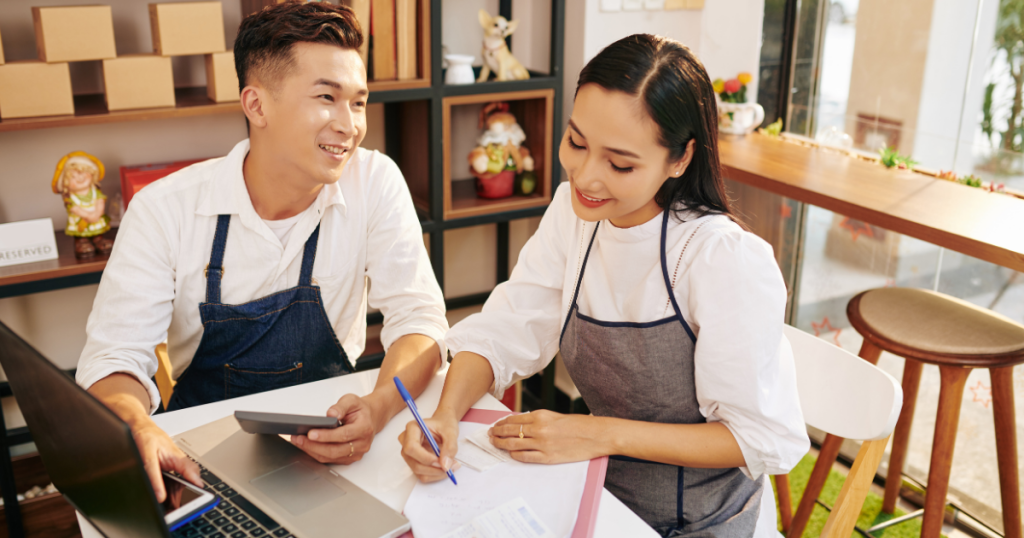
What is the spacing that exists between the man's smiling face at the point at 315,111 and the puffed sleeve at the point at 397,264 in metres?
0.17

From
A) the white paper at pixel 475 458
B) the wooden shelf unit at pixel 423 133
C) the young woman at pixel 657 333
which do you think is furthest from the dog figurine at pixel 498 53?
the white paper at pixel 475 458

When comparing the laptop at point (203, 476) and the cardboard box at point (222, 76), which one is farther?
the cardboard box at point (222, 76)

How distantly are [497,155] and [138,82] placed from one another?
1.01m

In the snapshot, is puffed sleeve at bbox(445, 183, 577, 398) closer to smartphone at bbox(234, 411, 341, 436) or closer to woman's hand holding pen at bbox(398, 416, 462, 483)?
woman's hand holding pen at bbox(398, 416, 462, 483)

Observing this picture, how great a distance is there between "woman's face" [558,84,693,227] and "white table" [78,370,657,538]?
15.1 inches

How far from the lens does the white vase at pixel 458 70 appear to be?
223cm

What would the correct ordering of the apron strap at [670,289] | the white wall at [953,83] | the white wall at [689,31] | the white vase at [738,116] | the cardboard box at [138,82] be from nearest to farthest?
the apron strap at [670,289]
the cardboard box at [138,82]
the white wall at [953,83]
the white wall at [689,31]
the white vase at [738,116]

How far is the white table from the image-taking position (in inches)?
38.0

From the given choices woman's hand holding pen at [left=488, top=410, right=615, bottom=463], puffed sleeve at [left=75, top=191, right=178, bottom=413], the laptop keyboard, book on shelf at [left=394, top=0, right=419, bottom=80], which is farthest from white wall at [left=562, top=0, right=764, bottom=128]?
the laptop keyboard

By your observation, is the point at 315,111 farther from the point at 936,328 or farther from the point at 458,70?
the point at 936,328

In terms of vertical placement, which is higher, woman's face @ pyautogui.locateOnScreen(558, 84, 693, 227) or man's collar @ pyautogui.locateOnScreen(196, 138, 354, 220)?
woman's face @ pyautogui.locateOnScreen(558, 84, 693, 227)

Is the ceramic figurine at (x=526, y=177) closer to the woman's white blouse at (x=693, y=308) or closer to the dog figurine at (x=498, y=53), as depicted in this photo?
the dog figurine at (x=498, y=53)

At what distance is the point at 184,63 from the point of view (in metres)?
2.16

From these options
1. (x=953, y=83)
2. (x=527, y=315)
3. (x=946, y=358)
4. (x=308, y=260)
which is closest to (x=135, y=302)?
(x=308, y=260)
